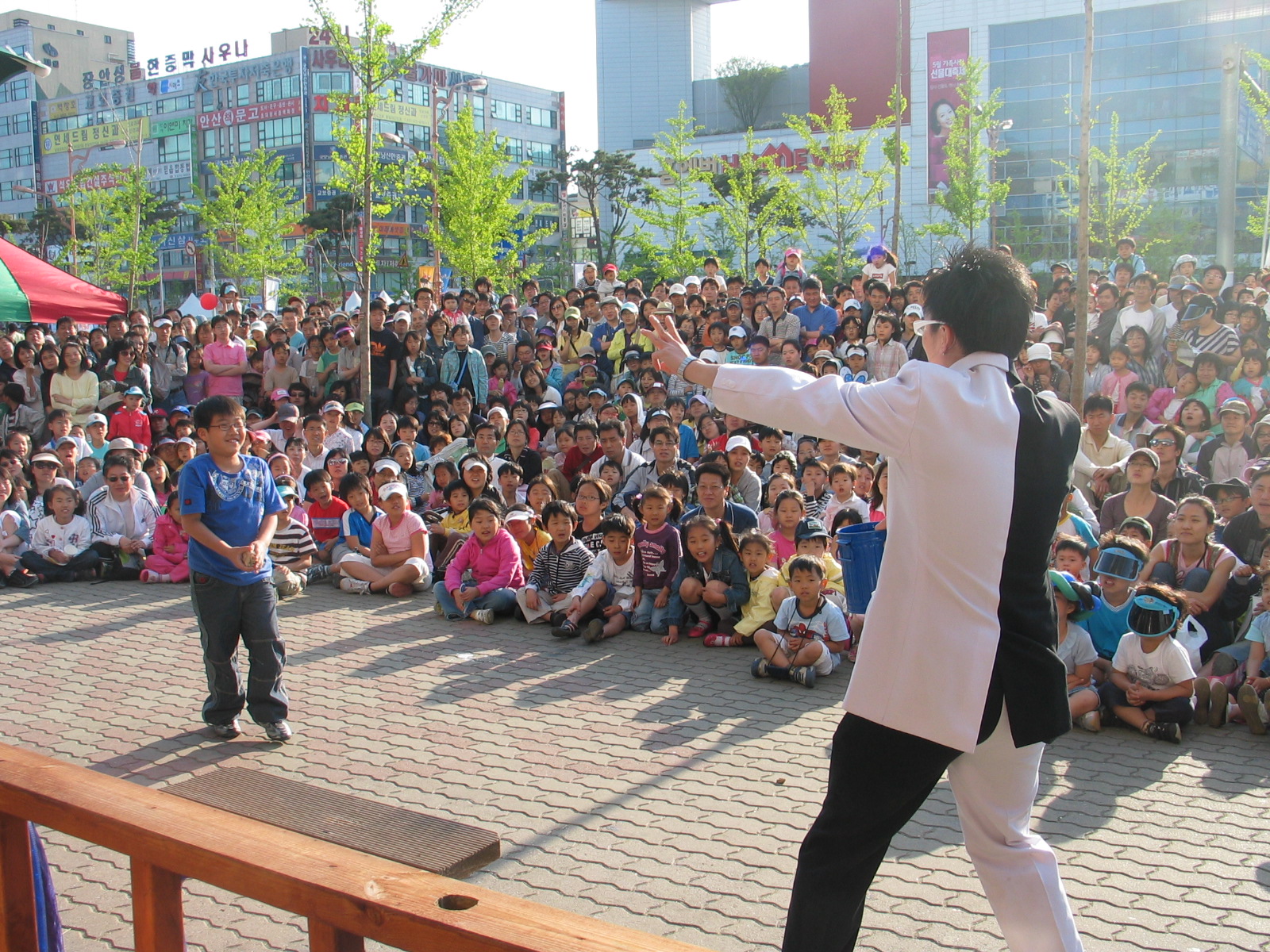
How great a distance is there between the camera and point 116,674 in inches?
266

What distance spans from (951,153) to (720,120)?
48337 millimetres

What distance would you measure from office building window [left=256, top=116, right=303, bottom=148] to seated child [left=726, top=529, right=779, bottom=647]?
62.2 meters

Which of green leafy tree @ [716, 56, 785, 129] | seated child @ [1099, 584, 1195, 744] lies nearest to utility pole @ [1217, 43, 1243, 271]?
seated child @ [1099, 584, 1195, 744]

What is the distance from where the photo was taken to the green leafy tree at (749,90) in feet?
222

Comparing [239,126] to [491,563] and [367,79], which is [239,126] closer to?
[367,79]

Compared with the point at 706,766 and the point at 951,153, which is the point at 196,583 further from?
the point at 951,153

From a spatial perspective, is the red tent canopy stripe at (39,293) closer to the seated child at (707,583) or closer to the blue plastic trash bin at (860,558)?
the blue plastic trash bin at (860,558)

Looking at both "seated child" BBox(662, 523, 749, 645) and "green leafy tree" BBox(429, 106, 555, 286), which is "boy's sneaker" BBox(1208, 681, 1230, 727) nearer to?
"seated child" BBox(662, 523, 749, 645)

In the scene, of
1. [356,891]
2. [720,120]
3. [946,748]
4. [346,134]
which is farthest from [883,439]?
[720,120]

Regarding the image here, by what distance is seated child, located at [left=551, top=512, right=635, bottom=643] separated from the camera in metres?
7.58

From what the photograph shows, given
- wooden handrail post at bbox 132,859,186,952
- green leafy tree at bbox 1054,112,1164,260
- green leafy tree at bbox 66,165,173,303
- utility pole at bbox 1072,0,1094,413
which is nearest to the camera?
wooden handrail post at bbox 132,859,186,952

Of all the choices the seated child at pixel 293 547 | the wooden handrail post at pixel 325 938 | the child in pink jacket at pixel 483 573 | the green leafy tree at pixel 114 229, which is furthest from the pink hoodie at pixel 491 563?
the green leafy tree at pixel 114 229

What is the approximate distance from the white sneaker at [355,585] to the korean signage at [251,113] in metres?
60.1

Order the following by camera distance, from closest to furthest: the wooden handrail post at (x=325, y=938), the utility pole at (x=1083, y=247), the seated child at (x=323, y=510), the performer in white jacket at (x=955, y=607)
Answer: the wooden handrail post at (x=325, y=938) < the performer in white jacket at (x=955, y=607) < the seated child at (x=323, y=510) < the utility pole at (x=1083, y=247)
